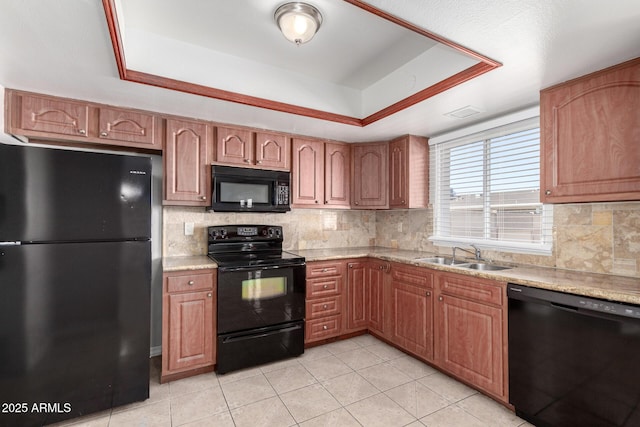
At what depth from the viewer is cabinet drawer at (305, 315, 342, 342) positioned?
3005mm

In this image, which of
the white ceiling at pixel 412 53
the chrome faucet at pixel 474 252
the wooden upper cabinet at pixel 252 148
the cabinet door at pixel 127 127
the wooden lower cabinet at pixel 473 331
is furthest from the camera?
the wooden upper cabinet at pixel 252 148

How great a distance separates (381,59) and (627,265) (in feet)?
7.18

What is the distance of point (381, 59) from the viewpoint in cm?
241

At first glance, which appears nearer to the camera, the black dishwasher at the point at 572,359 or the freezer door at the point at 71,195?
the black dishwasher at the point at 572,359

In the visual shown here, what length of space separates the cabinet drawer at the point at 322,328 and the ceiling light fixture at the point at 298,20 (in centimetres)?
241

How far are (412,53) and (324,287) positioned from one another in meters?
2.18

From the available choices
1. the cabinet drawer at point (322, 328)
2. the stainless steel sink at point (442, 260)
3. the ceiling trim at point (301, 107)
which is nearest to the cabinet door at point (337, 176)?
the ceiling trim at point (301, 107)

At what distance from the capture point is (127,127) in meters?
2.48

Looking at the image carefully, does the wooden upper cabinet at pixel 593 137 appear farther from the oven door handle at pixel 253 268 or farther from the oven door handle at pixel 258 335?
the oven door handle at pixel 258 335

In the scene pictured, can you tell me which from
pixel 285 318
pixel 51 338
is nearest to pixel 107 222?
pixel 51 338

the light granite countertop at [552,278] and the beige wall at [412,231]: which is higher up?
the beige wall at [412,231]

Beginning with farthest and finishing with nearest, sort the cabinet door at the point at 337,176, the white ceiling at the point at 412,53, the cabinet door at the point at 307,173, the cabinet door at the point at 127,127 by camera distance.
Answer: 1. the cabinet door at the point at 337,176
2. the cabinet door at the point at 307,173
3. the cabinet door at the point at 127,127
4. the white ceiling at the point at 412,53

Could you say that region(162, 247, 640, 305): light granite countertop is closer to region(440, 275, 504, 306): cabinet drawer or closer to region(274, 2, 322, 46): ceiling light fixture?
region(440, 275, 504, 306): cabinet drawer

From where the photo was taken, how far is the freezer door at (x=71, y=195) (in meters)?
1.80
